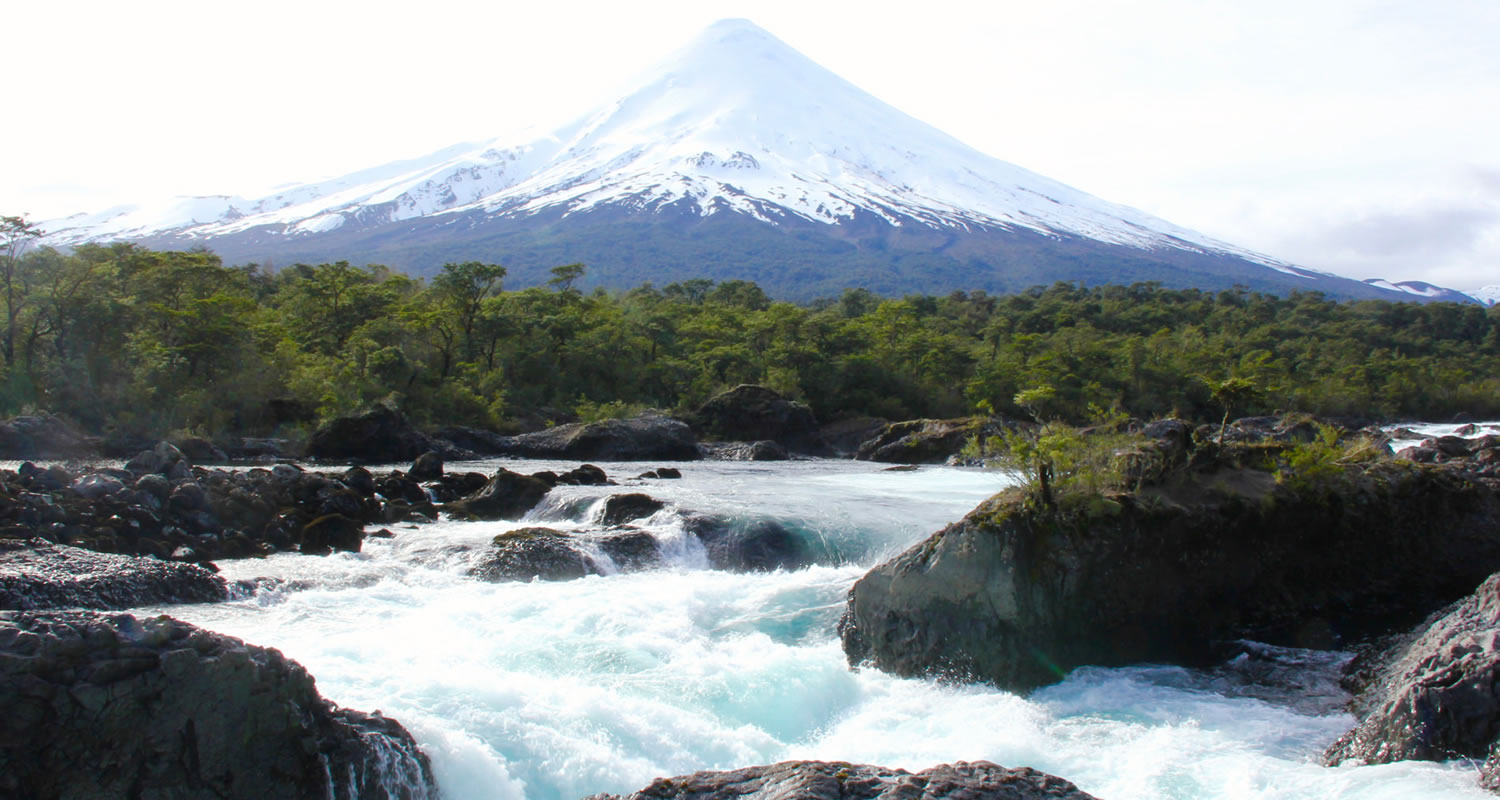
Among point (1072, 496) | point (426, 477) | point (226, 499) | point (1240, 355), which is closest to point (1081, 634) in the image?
point (1072, 496)

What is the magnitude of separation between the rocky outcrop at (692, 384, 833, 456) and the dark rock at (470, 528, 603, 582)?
17.7 meters

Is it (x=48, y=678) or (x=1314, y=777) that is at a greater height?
(x=48, y=678)

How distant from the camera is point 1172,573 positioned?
7.73 meters

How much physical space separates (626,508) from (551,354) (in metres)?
21.2

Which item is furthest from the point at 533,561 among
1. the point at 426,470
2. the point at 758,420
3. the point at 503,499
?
the point at 758,420

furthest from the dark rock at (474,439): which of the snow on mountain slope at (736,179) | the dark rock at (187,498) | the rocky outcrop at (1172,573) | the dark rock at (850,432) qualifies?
the snow on mountain slope at (736,179)

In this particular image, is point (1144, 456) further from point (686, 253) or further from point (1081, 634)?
point (686, 253)

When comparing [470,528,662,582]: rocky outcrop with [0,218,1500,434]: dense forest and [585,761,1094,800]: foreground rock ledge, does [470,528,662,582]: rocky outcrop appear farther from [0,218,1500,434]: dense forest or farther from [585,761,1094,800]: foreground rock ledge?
[0,218,1500,434]: dense forest

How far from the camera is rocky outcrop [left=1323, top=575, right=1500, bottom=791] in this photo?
5129mm

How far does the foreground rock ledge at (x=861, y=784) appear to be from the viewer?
3.56 metres

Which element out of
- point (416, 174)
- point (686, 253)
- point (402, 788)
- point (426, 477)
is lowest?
point (426, 477)

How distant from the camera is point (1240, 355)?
43562 millimetres

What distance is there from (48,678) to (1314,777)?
6.56 metres

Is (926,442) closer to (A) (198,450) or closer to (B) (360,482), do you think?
(B) (360,482)
